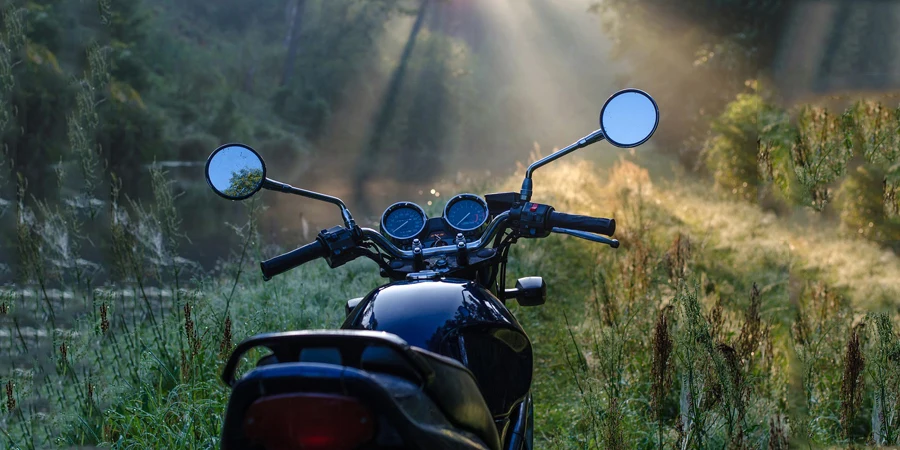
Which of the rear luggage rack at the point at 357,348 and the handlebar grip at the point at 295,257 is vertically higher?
the handlebar grip at the point at 295,257

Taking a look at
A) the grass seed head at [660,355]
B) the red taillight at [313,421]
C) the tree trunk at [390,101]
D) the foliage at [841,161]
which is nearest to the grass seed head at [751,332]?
the foliage at [841,161]

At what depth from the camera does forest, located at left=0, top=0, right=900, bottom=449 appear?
3.47 meters

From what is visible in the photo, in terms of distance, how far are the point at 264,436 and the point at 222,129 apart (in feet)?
98.0

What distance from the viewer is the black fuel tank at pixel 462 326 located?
1889mm

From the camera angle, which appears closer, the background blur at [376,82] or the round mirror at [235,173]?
the round mirror at [235,173]

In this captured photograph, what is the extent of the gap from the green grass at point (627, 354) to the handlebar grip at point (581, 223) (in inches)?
15.4

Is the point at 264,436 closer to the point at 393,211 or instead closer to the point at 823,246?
the point at 393,211

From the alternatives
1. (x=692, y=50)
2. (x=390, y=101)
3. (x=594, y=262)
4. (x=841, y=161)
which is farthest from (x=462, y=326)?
(x=390, y=101)

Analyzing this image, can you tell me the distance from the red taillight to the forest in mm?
1625

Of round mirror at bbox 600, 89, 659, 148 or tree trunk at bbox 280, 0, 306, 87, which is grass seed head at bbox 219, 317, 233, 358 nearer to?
round mirror at bbox 600, 89, 659, 148

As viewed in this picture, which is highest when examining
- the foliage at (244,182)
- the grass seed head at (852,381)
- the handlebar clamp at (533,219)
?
the foliage at (244,182)

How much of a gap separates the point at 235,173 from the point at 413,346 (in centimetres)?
132

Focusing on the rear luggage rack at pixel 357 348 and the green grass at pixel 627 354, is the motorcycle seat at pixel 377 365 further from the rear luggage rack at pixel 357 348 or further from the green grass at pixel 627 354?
the green grass at pixel 627 354

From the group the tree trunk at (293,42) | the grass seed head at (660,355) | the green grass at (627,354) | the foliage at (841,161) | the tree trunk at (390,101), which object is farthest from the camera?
the tree trunk at (293,42)
